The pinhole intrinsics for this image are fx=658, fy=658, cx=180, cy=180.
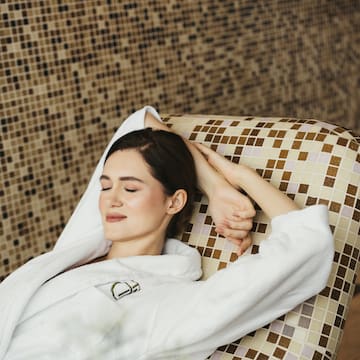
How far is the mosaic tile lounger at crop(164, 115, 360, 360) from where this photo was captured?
55.9 inches

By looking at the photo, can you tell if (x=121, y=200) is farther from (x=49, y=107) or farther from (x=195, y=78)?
(x=195, y=78)

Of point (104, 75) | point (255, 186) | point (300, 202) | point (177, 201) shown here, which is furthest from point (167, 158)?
point (104, 75)

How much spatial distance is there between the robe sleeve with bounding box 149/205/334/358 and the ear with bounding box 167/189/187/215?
0.84ft

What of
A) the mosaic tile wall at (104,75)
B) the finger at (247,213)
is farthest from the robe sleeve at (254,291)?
the mosaic tile wall at (104,75)

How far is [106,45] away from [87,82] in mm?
178

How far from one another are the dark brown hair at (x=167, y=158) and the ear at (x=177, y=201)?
0.04 ft

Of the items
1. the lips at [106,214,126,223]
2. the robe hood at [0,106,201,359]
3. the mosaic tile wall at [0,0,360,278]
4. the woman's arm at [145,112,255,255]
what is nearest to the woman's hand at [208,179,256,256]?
the woman's arm at [145,112,255,255]

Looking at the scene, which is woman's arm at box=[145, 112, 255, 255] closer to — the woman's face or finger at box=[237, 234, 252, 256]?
finger at box=[237, 234, 252, 256]

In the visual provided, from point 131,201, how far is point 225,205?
229 millimetres

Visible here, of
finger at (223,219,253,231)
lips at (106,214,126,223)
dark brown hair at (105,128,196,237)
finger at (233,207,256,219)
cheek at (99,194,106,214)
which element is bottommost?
finger at (223,219,253,231)

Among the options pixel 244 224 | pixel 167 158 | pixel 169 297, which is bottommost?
pixel 169 297

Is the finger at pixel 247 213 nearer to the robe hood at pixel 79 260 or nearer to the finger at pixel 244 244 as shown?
the finger at pixel 244 244

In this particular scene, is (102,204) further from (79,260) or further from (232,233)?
(232,233)

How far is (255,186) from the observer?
1519 mm
